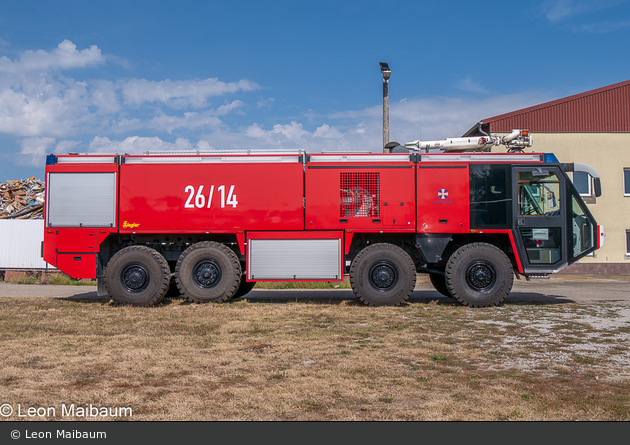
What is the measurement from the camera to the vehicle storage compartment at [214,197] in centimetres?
1109

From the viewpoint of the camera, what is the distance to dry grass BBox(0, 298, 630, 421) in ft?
14.0

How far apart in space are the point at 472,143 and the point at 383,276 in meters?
4.06

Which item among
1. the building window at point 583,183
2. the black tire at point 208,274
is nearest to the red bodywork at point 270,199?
the black tire at point 208,274

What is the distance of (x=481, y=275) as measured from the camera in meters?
10.8

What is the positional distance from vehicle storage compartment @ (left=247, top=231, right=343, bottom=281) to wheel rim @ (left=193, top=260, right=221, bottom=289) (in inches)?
Answer: 28.1

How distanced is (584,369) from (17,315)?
9522 mm

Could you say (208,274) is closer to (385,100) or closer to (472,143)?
(472,143)

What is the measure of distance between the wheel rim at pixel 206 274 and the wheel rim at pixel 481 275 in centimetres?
553

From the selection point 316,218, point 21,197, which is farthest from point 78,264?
point 21,197

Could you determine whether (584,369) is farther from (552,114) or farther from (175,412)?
(552,114)

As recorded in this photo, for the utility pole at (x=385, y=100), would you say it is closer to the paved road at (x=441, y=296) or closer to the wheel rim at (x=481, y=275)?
the paved road at (x=441, y=296)

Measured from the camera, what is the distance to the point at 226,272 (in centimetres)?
1091

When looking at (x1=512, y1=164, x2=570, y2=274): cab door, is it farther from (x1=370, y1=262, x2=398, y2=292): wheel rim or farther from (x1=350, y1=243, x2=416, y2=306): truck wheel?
(x1=370, y1=262, x2=398, y2=292): wheel rim

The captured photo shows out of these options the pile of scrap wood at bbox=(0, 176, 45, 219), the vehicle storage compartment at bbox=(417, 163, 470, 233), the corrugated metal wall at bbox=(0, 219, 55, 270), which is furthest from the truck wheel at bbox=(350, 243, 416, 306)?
the pile of scrap wood at bbox=(0, 176, 45, 219)
